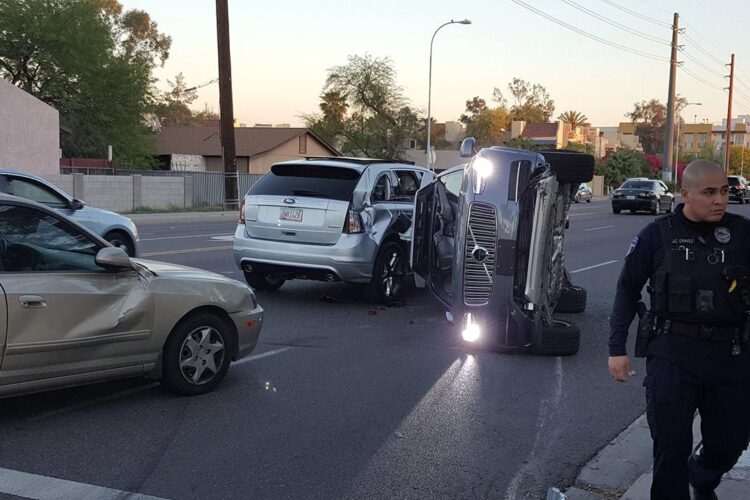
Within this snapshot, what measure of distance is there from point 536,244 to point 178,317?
3.04 meters

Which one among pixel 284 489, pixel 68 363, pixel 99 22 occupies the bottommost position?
pixel 284 489

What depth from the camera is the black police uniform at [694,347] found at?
3.46 meters

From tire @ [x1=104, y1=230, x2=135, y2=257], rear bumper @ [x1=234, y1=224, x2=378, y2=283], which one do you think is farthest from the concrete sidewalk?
tire @ [x1=104, y1=230, x2=135, y2=257]

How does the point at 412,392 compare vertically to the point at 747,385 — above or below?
below

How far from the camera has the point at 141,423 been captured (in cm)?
525

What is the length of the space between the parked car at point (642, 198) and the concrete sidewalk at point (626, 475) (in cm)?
3161

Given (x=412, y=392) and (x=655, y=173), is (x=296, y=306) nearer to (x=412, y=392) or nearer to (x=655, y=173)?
(x=412, y=392)

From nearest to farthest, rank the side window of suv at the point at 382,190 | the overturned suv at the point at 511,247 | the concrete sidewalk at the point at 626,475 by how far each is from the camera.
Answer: the concrete sidewalk at the point at 626,475 → the overturned suv at the point at 511,247 → the side window of suv at the point at 382,190

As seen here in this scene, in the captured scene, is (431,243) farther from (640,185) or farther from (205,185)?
(640,185)

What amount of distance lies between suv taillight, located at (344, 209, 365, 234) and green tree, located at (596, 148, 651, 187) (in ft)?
227

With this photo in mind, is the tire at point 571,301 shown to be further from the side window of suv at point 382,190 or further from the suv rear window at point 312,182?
the suv rear window at point 312,182

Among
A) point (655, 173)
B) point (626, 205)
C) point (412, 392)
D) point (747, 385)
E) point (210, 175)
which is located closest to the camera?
point (747, 385)

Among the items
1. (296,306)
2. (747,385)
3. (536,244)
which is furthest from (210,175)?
(747,385)

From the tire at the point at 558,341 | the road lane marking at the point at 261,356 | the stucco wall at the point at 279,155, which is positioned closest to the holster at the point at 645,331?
the tire at the point at 558,341
